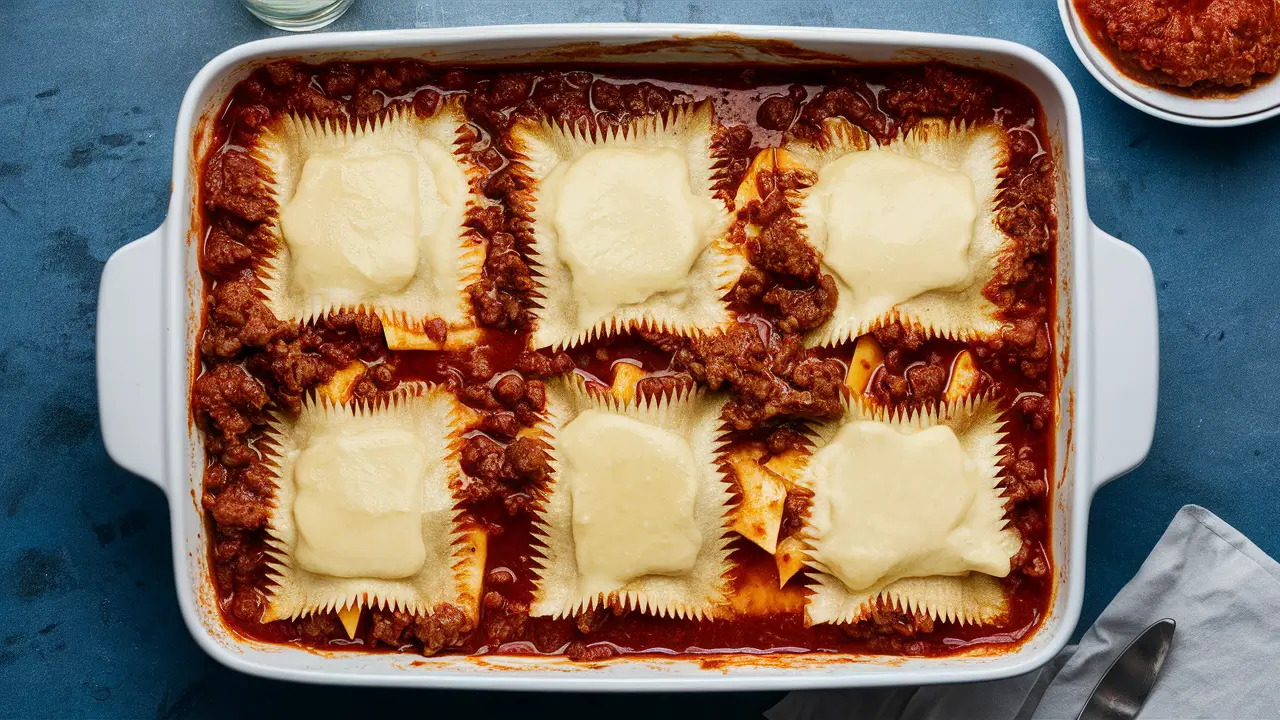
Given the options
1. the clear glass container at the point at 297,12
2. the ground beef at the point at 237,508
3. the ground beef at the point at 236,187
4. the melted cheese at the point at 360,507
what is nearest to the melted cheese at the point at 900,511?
the melted cheese at the point at 360,507

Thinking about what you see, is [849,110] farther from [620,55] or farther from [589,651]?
[589,651]

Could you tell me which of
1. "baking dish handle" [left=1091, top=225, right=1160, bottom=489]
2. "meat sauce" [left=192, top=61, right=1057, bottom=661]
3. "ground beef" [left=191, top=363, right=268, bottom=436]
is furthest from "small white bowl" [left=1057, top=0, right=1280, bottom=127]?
"ground beef" [left=191, top=363, right=268, bottom=436]

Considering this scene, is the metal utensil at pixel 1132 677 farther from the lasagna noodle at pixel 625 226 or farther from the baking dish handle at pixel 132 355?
the baking dish handle at pixel 132 355

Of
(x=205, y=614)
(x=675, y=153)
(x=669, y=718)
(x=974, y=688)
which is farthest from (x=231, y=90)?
(x=974, y=688)

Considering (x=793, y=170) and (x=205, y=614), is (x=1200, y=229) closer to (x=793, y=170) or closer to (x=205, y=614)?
(x=793, y=170)

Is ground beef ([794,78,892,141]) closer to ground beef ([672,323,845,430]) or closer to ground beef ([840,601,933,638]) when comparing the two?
ground beef ([672,323,845,430])

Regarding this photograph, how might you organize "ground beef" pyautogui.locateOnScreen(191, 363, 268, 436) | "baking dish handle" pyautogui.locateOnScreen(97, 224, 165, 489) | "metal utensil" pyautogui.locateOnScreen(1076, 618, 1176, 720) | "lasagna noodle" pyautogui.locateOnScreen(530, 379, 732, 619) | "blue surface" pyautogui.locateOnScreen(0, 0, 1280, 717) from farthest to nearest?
"blue surface" pyautogui.locateOnScreen(0, 0, 1280, 717) < "metal utensil" pyautogui.locateOnScreen(1076, 618, 1176, 720) < "lasagna noodle" pyautogui.locateOnScreen(530, 379, 732, 619) < "ground beef" pyautogui.locateOnScreen(191, 363, 268, 436) < "baking dish handle" pyautogui.locateOnScreen(97, 224, 165, 489)
